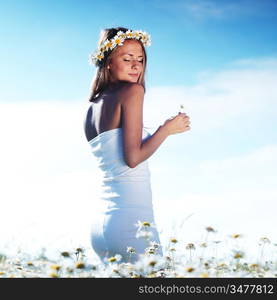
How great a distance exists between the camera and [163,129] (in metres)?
4.23

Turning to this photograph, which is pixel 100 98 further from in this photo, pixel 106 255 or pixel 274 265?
pixel 274 265

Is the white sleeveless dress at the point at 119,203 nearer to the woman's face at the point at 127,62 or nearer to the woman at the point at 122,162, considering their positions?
the woman at the point at 122,162

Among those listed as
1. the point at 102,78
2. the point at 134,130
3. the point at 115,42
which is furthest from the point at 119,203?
the point at 115,42

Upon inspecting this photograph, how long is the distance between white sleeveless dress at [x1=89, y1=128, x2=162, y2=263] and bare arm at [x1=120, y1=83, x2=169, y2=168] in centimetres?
9

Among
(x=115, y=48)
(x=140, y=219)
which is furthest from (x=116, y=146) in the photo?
(x=115, y=48)

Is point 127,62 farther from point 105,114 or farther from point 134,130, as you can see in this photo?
point 134,130

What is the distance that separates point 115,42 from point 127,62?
0.23 metres

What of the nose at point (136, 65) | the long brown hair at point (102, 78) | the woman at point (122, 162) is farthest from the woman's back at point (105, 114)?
the nose at point (136, 65)

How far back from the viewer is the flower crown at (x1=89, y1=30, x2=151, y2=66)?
15.3 feet

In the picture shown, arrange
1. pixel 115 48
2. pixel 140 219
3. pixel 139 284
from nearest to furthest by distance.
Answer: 1. pixel 139 284
2. pixel 140 219
3. pixel 115 48

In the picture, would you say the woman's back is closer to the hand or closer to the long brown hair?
the long brown hair

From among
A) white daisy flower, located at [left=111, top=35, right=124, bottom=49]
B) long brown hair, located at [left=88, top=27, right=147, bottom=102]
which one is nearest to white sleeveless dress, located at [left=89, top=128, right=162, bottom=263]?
long brown hair, located at [left=88, top=27, right=147, bottom=102]

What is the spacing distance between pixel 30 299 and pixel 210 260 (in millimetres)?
1188

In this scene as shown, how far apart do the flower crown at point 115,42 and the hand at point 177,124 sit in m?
0.79
